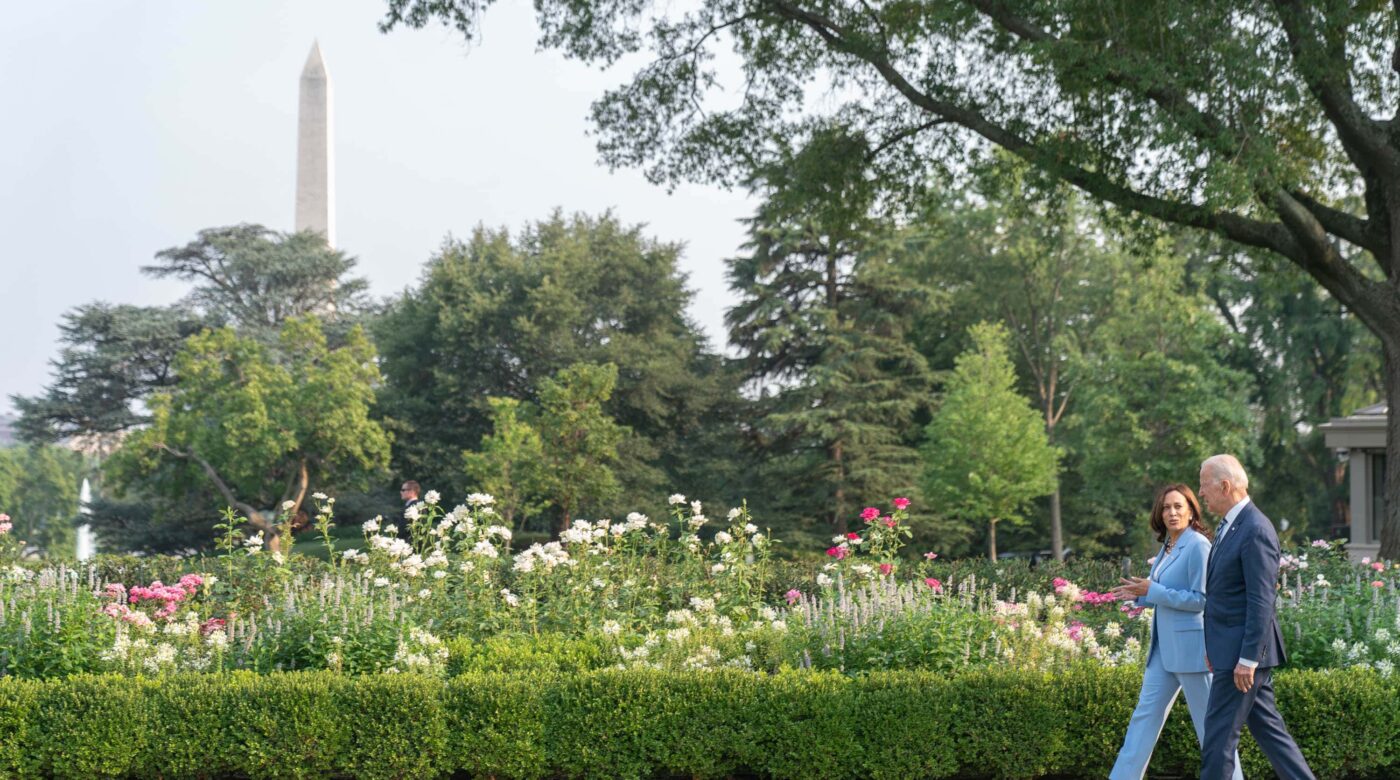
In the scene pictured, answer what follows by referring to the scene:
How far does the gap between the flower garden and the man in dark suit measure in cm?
108

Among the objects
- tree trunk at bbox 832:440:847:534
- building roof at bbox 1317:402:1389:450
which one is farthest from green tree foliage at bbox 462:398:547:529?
building roof at bbox 1317:402:1389:450

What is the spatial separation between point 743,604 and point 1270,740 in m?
5.07

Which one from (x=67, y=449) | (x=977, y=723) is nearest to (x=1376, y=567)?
(x=977, y=723)

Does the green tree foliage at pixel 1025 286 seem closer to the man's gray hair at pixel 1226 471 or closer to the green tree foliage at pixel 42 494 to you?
the man's gray hair at pixel 1226 471

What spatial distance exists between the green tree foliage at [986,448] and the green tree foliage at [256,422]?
1430 cm

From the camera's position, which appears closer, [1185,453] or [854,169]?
[854,169]

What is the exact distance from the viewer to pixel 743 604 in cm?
1018

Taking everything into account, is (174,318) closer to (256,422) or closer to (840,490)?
(256,422)

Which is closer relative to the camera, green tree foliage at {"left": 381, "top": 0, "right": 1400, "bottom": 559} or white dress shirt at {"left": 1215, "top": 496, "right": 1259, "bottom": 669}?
white dress shirt at {"left": 1215, "top": 496, "right": 1259, "bottom": 669}

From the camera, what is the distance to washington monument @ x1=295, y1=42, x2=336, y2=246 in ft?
123

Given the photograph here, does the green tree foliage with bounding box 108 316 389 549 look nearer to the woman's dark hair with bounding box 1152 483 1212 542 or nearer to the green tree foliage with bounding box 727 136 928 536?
the green tree foliage with bounding box 727 136 928 536

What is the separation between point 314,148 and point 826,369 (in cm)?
1714

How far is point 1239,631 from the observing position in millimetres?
5480

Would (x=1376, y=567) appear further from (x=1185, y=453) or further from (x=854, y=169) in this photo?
(x=1185, y=453)
